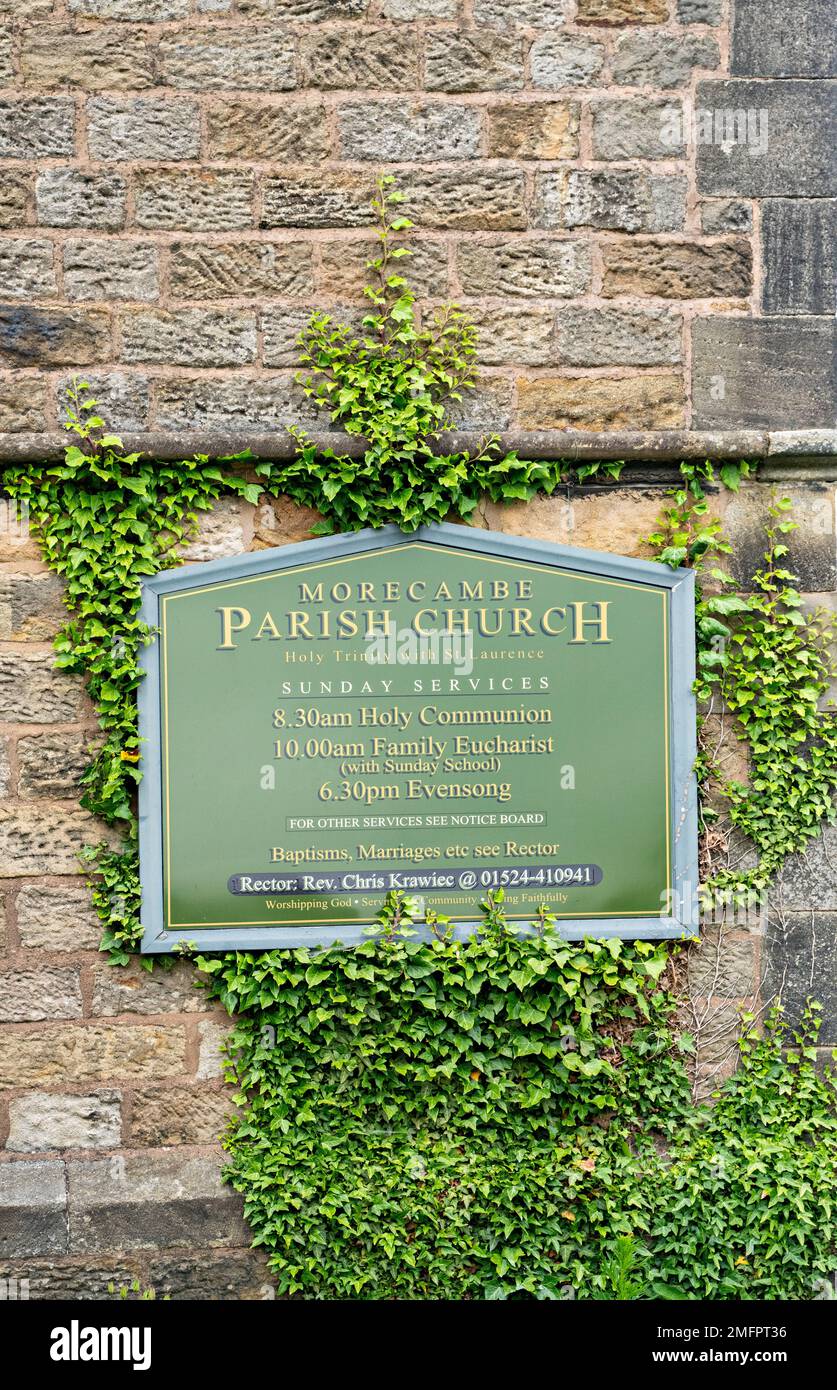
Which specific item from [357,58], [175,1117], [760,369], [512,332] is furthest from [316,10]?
[175,1117]

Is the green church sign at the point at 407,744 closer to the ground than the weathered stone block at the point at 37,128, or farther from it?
closer to the ground

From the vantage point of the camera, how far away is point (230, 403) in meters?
3.27

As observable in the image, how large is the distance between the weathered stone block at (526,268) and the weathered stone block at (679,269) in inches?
4.1

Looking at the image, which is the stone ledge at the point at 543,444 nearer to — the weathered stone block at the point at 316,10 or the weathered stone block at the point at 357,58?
the weathered stone block at the point at 357,58

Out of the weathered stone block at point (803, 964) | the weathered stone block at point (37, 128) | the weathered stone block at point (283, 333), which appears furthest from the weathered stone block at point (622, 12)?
the weathered stone block at point (803, 964)

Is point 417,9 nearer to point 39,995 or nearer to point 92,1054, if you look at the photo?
point 39,995

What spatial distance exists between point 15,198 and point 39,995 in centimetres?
270

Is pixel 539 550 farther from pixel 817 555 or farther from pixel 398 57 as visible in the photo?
pixel 398 57

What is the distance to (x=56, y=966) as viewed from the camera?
10.6 ft

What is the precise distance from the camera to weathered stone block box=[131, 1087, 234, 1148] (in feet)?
10.6

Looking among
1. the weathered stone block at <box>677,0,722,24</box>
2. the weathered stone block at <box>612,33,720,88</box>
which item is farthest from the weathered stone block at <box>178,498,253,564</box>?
the weathered stone block at <box>677,0,722,24</box>

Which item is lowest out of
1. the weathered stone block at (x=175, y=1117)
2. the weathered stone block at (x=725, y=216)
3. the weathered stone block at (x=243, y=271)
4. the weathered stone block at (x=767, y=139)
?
the weathered stone block at (x=175, y=1117)

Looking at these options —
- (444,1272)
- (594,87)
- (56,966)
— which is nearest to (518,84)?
(594,87)

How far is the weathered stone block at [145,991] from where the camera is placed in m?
3.23
